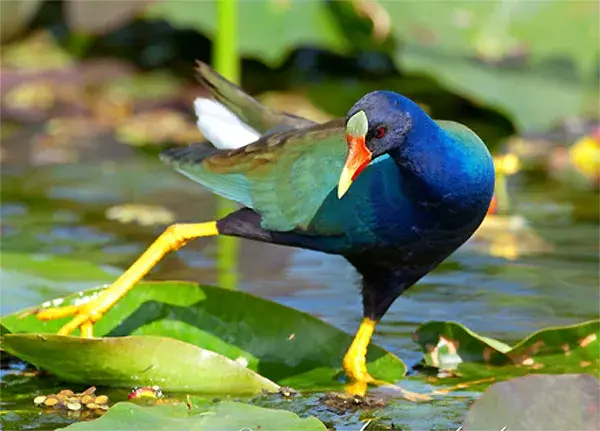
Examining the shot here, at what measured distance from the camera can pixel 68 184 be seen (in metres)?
4.97

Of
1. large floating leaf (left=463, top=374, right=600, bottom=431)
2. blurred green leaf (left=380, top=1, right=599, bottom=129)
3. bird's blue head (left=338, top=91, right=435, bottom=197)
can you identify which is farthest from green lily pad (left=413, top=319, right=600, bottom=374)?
blurred green leaf (left=380, top=1, right=599, bottom=129)

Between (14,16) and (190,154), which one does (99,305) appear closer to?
(190,154)

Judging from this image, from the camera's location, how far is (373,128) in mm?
2334

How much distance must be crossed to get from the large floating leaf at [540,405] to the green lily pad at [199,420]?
0.28 m

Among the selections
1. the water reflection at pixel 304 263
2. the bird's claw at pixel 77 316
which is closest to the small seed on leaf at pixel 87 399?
the bird's claw at pixel 77 316

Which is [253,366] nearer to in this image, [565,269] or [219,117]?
[219,117]

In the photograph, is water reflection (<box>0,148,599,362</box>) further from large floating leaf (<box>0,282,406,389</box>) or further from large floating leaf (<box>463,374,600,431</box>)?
large floating leaf (<box>463,374,600,431</box>)

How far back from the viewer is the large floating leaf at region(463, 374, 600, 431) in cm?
195

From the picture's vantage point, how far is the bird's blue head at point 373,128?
2.32m

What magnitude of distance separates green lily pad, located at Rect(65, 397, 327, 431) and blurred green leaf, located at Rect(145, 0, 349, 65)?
3.70 meters

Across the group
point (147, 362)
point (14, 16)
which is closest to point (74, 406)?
point (147, 362)

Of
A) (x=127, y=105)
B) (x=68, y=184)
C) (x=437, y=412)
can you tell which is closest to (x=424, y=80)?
(x=127, y=105)

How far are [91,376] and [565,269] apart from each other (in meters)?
1.66

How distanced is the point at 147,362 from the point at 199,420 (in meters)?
0.39
